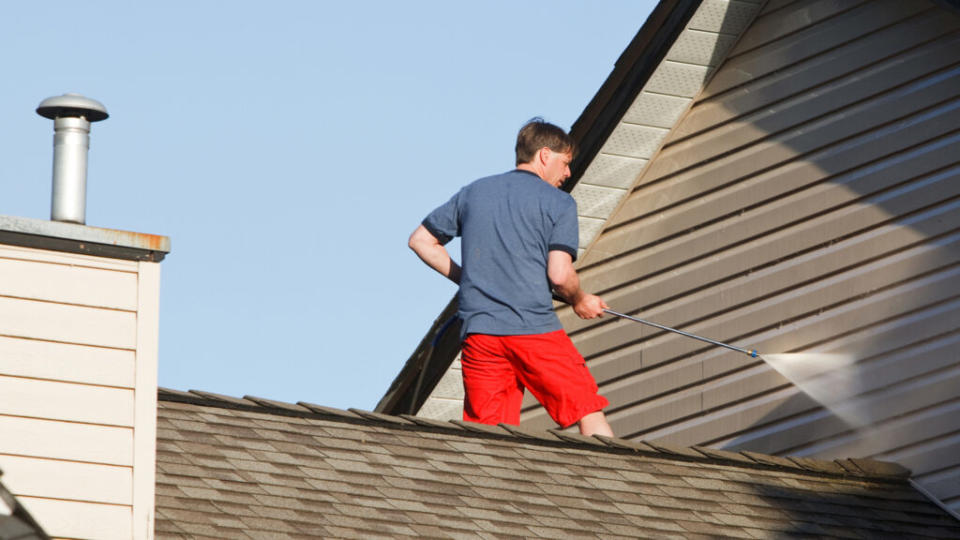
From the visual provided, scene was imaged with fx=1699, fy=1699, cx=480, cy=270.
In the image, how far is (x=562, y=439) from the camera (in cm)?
813

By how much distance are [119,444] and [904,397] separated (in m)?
5.06

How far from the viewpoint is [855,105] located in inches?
385

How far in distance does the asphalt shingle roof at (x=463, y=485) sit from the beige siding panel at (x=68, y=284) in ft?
2.73

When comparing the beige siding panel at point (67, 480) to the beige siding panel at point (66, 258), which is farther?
the beige siding panel at point (66, 258)

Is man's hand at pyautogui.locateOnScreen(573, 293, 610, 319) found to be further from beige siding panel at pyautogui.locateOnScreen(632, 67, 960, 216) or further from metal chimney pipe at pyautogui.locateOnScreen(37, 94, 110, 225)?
metal chimney pipe at pyautogui.locateOnScreen(37, 94, 110, 225)

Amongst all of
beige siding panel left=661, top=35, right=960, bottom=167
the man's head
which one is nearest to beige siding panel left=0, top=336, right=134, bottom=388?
the man's head

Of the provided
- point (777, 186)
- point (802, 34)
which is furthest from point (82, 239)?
point (802, 34)

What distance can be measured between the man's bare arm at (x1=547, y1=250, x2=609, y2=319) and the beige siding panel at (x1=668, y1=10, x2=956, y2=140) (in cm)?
227

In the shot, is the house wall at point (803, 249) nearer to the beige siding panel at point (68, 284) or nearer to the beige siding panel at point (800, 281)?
the beige siding panel at point (800, 281)

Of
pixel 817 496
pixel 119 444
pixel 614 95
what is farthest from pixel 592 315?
pixel 119 444

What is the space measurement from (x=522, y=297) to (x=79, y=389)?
322cm

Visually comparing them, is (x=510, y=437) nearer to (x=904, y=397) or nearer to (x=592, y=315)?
(x=592, y=315)

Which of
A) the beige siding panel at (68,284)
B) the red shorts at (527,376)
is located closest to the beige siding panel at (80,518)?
the beige siding panel at (68,284)

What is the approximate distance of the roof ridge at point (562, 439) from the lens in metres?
7.56
